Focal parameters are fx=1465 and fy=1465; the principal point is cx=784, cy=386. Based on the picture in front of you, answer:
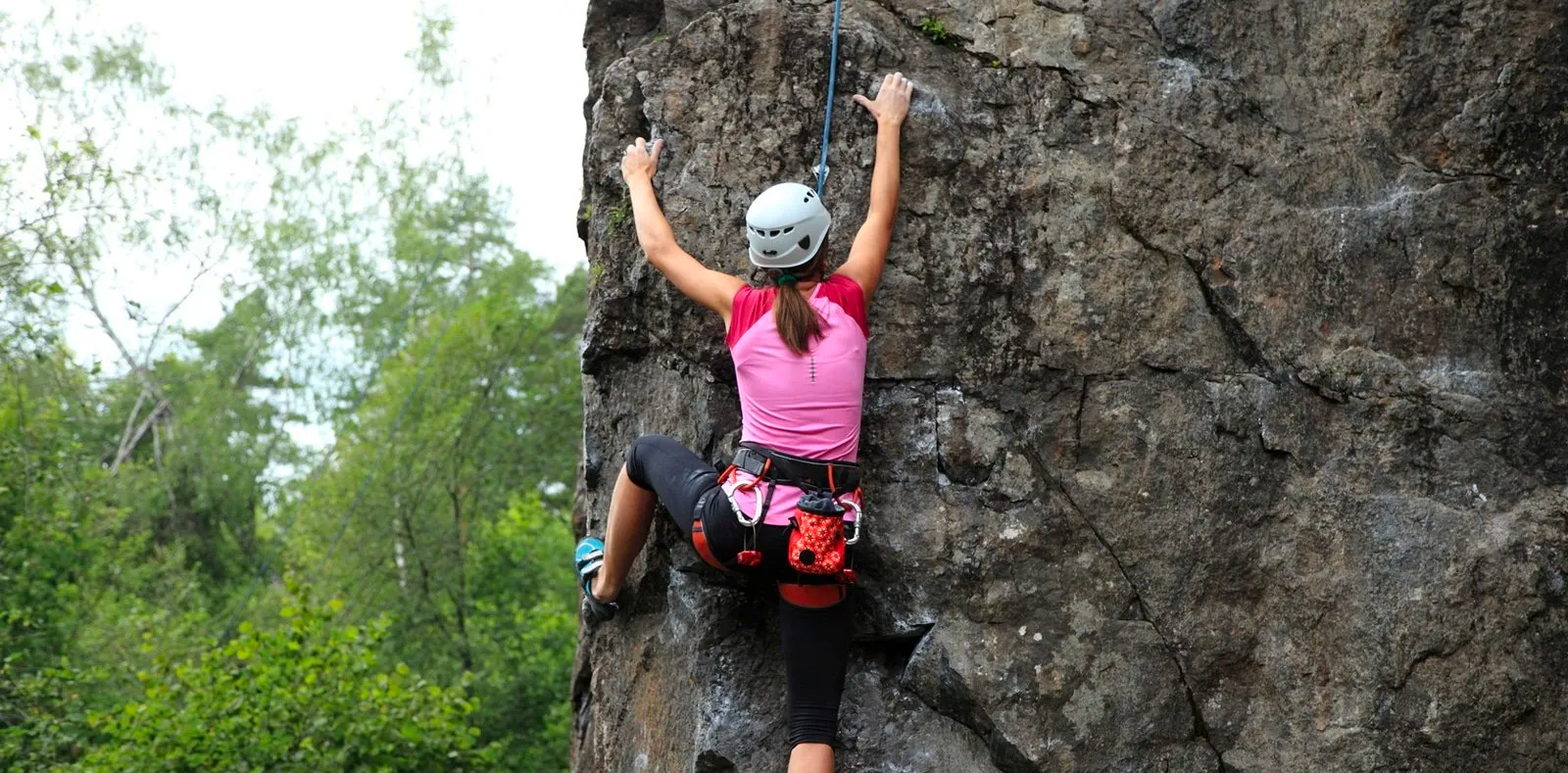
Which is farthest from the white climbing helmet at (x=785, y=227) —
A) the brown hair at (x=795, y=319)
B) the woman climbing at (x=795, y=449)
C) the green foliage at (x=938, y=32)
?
the green foliage at (x=938, y=32)

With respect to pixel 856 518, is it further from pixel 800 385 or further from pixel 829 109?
pixel 829 109

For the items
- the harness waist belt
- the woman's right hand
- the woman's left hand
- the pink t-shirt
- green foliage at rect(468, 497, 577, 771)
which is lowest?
green foliage at rect(468, 497, 577, 771)

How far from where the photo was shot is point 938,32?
19.5 feet

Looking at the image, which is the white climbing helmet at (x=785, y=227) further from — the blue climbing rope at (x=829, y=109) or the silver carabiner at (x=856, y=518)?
the silver carabiner at (x=856, y=518)

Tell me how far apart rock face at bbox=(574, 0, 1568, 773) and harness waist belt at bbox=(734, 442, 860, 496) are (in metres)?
0.49

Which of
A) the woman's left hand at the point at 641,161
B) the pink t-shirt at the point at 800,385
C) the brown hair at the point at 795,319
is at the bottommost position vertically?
the pink t-shirt at the point at 800,385

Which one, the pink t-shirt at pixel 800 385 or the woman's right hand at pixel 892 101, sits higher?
the woman's right hand at pixel 892 101

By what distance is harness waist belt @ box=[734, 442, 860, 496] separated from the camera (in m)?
4.96

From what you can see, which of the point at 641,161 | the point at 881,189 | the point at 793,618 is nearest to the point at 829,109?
the point at 881,189

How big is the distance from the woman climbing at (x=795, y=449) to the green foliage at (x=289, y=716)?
25.3ft

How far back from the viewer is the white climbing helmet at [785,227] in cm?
510

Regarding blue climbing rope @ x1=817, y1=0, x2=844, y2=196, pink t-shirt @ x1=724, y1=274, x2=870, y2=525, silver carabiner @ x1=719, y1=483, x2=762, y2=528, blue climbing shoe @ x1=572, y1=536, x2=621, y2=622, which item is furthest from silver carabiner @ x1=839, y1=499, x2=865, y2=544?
blue climbing shoe @ x1=572, y1=536, x2=621, y2=622

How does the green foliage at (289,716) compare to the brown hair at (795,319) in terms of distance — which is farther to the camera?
the green foliage at (289,716)

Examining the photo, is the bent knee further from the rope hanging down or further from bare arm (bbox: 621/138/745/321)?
the rope hanging down
